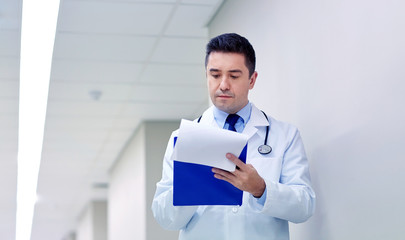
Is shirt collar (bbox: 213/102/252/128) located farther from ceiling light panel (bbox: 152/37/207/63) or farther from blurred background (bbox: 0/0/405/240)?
ceiling light panel (bbox: 152/37/207/63)

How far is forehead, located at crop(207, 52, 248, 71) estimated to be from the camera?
79.7 inches

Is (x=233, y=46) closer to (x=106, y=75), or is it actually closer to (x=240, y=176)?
(x=240, y=176)

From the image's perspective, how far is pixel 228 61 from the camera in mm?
2025

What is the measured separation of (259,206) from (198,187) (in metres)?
0.21

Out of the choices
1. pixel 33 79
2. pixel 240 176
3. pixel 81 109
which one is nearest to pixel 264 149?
pixel 240 176

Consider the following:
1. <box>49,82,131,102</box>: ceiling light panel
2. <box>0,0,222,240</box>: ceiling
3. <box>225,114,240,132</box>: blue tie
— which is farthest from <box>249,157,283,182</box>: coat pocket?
<box>49,82,131,102</box>: ceiling light panel

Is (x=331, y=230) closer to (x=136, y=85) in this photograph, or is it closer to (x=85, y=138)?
(x=136, y=85)

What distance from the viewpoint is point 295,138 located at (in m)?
2.10

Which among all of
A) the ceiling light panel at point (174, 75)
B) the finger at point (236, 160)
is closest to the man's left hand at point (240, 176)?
the finger at point (236, 160)

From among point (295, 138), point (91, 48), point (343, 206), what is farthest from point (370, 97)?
point (91, 48)

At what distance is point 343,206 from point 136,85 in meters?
3.52

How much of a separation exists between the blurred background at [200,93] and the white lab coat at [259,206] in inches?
Answer: 11.3

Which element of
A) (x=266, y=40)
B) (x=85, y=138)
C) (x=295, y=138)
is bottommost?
(x=295, y=138)

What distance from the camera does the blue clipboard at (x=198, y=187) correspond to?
70.2 inches
